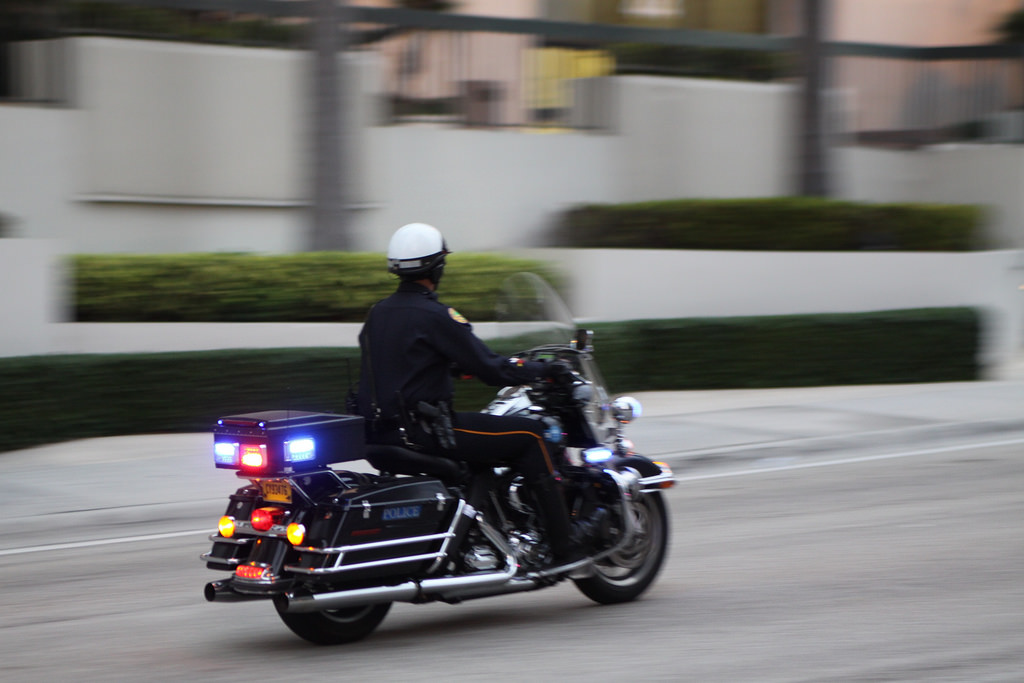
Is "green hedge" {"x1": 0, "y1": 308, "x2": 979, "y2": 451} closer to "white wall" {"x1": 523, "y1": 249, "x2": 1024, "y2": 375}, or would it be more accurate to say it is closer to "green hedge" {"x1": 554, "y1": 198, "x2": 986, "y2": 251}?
"white wall" {"x1": 523, "y1": 249, "x2": 1024, "y2": 375}

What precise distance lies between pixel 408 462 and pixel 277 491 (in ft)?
2.00

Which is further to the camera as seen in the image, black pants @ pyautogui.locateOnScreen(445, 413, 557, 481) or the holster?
black pants @ pyautogui.locateOnScreen(445, 413, 557, 481)

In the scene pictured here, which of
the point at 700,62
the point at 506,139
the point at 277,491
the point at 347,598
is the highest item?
the point at 700,62

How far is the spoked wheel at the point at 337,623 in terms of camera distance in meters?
5.83

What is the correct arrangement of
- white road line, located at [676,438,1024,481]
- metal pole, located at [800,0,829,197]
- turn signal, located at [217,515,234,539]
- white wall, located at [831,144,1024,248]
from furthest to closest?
1. white wall, located at [831,144,1024,248]
2. metal pole, located at [800,0,829,197]
3. white road line, located at [676,438,1024,481]
4. turn signal, located at [217,515,234,539]

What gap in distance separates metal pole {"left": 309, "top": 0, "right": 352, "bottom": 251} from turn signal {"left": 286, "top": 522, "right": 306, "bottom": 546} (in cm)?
863

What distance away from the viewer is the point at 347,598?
18.3ft

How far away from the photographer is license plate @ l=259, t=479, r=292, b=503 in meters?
5.61

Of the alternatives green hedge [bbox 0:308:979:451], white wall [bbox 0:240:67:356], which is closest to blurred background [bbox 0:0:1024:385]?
white wall [bbox 0:240:67:356]

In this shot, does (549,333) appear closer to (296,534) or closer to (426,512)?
(426,512)

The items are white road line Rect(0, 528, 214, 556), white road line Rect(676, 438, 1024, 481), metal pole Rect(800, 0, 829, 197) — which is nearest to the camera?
white road line Rect(0, 528, 214, 556)

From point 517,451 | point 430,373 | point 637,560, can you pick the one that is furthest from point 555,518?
point 430,373

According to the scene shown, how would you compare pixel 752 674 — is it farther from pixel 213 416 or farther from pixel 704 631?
pixel 213 416

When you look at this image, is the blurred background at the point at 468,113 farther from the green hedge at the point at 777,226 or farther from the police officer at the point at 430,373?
the police officer at the point at 430,373
